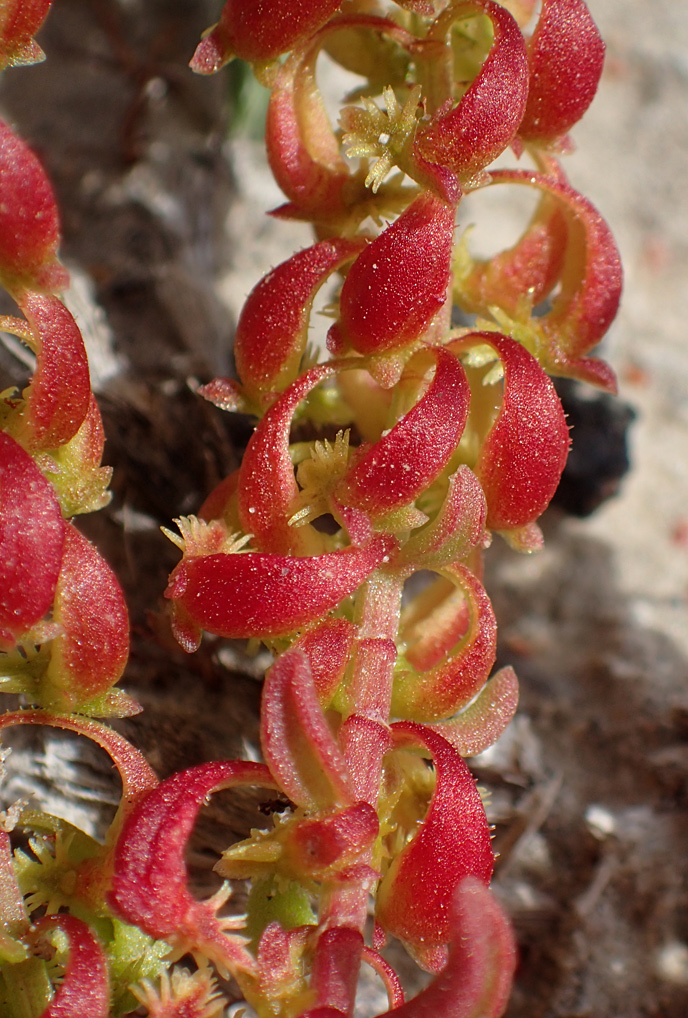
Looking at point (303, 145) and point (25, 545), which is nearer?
point (25, 545)

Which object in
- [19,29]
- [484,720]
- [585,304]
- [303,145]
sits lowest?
[484,720]

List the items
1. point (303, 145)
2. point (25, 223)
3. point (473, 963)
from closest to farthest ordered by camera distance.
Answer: point (473, 963), point (25, 223), point (303, 145)

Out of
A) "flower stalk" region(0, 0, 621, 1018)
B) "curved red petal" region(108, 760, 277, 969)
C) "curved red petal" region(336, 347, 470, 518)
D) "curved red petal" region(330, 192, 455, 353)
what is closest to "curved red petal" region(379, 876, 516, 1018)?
"flower stalk" region(0, 0, 621, 1018)

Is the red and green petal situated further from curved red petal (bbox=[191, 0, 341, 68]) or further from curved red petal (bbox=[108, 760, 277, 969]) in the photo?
curved red petal (bbox=[191, 0, 341, 68])

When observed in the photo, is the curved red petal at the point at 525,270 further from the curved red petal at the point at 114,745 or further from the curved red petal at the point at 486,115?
the curved red petal at the point at 114,745

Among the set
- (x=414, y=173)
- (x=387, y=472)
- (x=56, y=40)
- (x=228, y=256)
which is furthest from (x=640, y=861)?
(x=56, y=40)

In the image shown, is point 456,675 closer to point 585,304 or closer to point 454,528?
point 454,528

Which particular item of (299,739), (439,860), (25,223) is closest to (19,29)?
(25,223)
